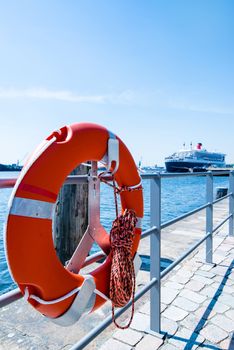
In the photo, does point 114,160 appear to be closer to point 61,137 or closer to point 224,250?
point 61,137

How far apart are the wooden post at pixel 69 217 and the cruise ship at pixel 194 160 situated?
44.2 m

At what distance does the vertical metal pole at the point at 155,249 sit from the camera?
70.9 inches

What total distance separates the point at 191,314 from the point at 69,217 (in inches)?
53.1

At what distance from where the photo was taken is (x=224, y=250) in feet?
11.8

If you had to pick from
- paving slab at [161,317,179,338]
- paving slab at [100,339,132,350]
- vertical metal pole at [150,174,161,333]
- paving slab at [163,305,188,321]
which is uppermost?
vertical metal pole at [150,174,161,333]

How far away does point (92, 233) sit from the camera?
136cm

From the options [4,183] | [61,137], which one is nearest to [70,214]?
[61,137]

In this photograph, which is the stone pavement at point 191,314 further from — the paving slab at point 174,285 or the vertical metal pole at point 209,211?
the vertical metal pole at point 209,211

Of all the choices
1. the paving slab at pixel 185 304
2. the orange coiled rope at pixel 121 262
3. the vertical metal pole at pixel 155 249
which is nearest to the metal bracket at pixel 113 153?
the orange coiled rope at pixel 121 262

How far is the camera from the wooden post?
9.20 ft

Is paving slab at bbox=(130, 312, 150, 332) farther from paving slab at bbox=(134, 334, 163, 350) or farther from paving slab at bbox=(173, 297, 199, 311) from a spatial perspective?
paving slab at bbox=(173, 297, 199, 311)

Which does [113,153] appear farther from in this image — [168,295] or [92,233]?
[168,295]


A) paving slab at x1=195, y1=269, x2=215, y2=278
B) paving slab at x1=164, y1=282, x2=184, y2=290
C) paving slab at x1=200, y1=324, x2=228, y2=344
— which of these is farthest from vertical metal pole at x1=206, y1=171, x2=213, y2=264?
paving slab at x1=200, y1=324, x2=228, y2=344

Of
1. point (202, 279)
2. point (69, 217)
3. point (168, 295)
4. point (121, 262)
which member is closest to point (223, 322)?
point (168, 295)
